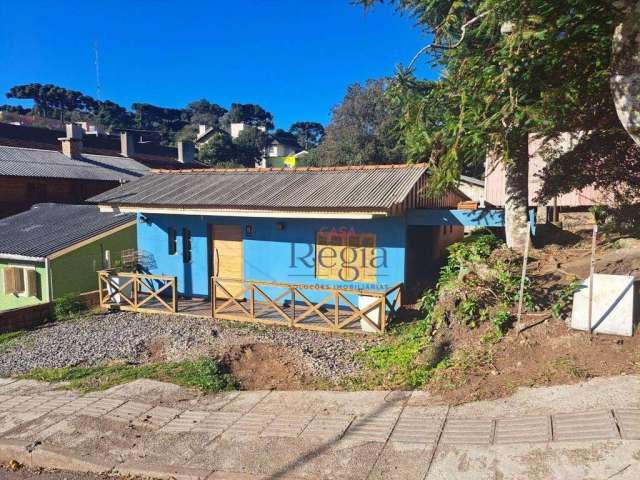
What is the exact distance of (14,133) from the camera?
108 feet

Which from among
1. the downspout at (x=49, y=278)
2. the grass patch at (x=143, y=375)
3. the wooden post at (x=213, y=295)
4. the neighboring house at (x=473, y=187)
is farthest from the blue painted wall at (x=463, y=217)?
the neighboring house at (x=473, y=187)

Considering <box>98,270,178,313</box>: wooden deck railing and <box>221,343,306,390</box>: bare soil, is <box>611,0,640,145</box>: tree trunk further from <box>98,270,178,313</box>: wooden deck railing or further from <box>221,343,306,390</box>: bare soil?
<box>98,270,178,313</box>: wooden deck railing

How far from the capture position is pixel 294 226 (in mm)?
11867

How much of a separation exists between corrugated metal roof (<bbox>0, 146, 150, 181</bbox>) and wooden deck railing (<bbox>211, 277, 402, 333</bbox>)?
14477mm

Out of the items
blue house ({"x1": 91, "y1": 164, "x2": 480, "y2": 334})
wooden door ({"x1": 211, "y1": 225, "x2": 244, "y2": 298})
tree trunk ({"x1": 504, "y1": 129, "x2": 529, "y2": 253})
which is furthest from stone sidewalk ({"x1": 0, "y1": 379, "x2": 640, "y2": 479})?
wooden door ({"x1": 211, "y1": 225, "x2": 244, "y2": 298})

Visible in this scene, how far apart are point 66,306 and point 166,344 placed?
5061 mm

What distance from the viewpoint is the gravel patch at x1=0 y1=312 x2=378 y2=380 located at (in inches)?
324

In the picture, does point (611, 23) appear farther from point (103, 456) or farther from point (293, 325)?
point (103, 456)

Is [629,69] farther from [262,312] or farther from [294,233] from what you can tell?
[262,312]

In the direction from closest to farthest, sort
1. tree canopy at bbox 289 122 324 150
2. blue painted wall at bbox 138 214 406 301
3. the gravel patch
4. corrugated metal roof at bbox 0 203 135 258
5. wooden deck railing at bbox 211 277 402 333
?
the gravel patch < wooden deck railing at bbox 211 277 402 333 < blue painted wall at bbox 138 214 406 301 < corrugated metal roof at bbox 0 203 135 258 < tree canopy at bbox 289 122 324 150

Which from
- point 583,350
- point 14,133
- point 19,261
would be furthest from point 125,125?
point 583,350

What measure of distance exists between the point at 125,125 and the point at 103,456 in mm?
89891

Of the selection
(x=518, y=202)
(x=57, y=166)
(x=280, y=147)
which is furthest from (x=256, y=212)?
(x=280, y=147)

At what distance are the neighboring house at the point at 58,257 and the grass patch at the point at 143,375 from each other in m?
6.13
